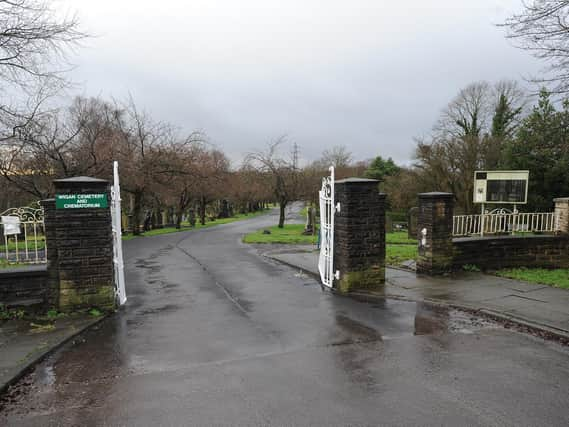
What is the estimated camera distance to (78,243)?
615 centimetres

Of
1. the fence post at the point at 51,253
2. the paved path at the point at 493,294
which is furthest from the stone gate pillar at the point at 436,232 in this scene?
the fence post at the point at 51,253

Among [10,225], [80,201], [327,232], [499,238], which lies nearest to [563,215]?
[499,238]

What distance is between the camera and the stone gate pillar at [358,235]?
7660 mm

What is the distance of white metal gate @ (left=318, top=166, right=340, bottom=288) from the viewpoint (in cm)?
808

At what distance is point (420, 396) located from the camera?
3574 millimetres

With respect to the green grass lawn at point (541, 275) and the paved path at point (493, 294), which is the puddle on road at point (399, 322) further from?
the green grass lawn at point (541, 275)

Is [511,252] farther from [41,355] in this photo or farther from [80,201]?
[41,355]

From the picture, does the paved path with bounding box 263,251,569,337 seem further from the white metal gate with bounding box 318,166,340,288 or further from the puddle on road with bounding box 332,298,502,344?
the white metal gate with bounding box 318,166,340,288

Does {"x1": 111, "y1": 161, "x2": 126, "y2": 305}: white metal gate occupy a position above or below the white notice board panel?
below

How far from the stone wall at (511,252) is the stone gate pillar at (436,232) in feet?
1.24

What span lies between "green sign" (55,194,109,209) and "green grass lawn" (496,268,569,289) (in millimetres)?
8881

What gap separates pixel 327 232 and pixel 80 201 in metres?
4.88

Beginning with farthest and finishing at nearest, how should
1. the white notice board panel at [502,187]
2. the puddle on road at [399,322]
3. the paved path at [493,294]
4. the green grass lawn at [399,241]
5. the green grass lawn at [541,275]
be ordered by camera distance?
the green grass lawn at [399,241]
the white notice board panel at [502,187]
the green grass lawn at [541,275]
the paved path at [493,294]
the puddle on road at [399,322]

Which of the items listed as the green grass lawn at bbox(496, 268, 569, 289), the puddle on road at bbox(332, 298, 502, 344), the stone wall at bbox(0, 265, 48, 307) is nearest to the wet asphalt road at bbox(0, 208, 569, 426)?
the puddle on road at bbox(332, 298, 502, 344)
